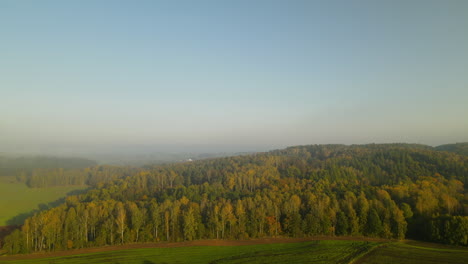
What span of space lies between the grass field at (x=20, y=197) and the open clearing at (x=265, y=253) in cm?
3423

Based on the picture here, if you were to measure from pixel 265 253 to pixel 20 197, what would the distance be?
95.3 metres

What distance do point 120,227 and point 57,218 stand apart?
13168 millimetres

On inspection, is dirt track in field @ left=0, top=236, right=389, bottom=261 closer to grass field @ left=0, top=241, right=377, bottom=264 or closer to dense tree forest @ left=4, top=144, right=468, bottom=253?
dense tree forest @ left=4, top=144, right=468, bottom=253

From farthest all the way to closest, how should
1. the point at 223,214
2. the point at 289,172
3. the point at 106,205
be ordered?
the point at 289,172, the point at 106,205, the point at 223,214

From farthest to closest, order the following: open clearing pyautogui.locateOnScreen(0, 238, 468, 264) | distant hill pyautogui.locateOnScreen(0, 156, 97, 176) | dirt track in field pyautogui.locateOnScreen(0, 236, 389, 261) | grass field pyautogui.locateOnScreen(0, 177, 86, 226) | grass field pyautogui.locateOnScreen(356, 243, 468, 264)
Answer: distant hill pyautogui.locateOnScreen(0, 156, 97, 176), grass field pyautogui.locateOnScreen(0, 177, 86, 226), dirt track in field pyautogui.locateOnScreen(0, 236, 389, 261), open clearing pyautogui.locateOnScreen(0, 238, 468, 264), grass field pyautogui.locateOnScreen(356, 243, 468, 264)

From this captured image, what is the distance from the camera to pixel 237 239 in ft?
146

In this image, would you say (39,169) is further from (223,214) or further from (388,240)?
(388,240)

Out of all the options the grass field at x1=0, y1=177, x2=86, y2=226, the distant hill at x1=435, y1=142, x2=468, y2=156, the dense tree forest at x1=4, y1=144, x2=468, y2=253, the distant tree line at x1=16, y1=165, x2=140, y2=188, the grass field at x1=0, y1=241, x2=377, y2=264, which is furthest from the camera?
the distant hill at x1=435, y1=142, x2=468, y2=156

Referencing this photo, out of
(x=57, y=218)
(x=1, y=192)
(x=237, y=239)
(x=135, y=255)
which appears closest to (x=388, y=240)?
(x=237, y=239)

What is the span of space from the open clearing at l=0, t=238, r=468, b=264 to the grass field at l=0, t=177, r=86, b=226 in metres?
34.2

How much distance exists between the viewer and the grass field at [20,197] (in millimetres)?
61794

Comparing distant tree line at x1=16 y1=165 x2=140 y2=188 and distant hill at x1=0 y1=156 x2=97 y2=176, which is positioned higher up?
distant hill at x1=0 y1=156 x2=97 y2=176

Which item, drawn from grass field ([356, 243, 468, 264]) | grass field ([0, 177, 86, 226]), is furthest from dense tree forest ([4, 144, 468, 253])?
grass field ([0, 177, 86, 226])

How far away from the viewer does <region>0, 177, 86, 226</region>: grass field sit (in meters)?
61.8
